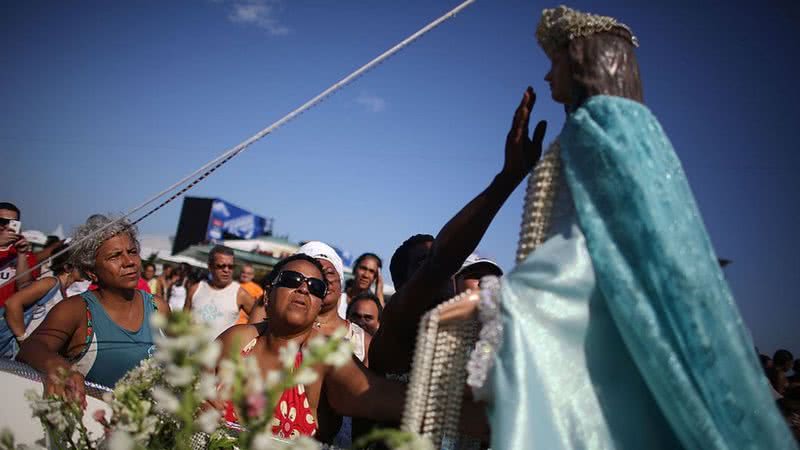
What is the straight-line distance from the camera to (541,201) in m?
1.46

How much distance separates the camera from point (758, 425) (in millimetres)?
1214

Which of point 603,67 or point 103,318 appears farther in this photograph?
point 103,318

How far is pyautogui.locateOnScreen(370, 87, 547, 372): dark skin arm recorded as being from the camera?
1.68 metres

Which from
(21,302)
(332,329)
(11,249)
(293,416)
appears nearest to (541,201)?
(293,416)

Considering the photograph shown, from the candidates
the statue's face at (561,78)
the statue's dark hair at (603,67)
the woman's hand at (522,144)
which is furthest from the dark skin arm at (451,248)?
the statue's dark hair at (603,67)

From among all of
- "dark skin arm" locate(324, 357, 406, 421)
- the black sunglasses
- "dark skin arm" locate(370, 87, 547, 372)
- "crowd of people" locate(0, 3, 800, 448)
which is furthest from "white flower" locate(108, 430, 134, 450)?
the black sunglasses

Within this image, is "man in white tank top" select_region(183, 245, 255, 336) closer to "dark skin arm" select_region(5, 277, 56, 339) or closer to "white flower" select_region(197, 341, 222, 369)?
"dark skin arm" select_region(5, 277, 56, 339)

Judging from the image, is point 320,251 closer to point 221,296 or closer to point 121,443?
point 121,443

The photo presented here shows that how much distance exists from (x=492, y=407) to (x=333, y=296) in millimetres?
2792

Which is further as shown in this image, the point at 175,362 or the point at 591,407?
the point at 591,407

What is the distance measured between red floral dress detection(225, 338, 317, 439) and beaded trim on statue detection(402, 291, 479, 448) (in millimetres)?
946

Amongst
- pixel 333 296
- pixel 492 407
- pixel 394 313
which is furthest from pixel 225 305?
pixel 492 407

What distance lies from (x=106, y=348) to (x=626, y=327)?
278 centimetres

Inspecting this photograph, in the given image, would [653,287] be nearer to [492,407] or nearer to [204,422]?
[492,407]
